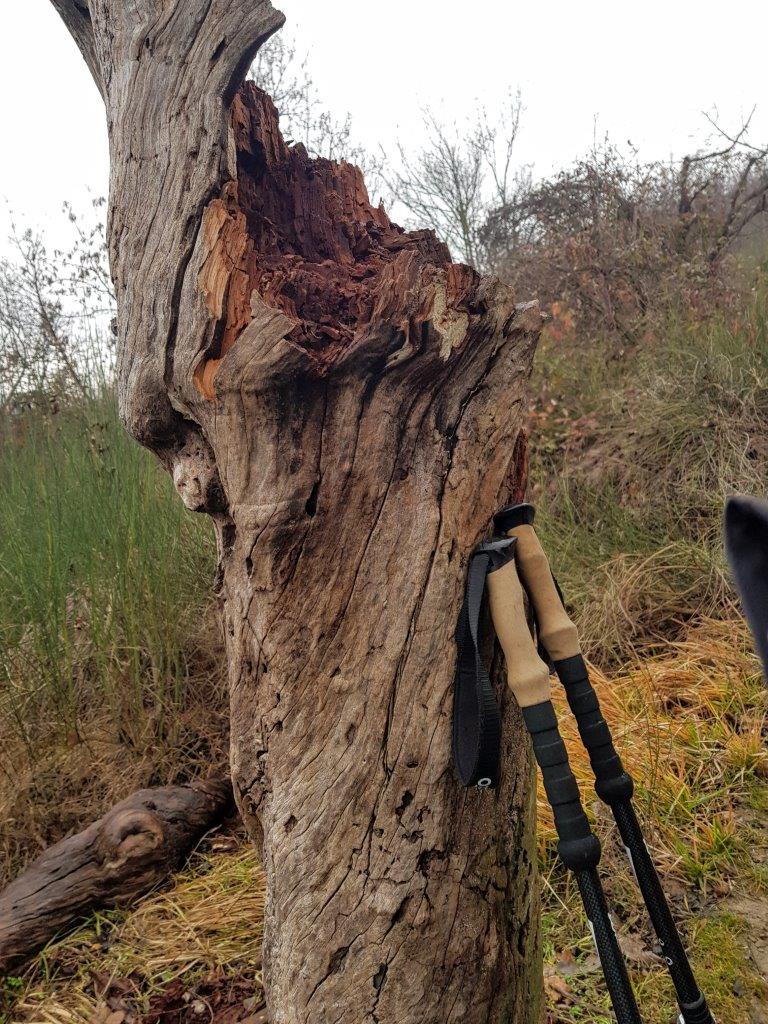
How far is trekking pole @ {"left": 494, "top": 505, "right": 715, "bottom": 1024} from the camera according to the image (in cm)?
135

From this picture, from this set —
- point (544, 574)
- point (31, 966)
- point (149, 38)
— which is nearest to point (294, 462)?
point (544, 574)

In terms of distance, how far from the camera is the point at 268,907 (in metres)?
1.56

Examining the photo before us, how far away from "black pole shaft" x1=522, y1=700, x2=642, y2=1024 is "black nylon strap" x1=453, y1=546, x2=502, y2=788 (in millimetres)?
70

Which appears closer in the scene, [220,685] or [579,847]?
[579,847]

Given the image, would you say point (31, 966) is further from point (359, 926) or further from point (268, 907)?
point (359, 926)

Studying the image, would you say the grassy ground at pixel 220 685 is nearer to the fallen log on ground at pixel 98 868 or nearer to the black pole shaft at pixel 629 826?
the fallen log on ground at pixel 98 868

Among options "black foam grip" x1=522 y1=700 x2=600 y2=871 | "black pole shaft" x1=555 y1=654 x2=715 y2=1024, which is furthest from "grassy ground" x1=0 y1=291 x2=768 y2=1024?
"black foam grip" x1=522 y1=700 x2=600 y2=871

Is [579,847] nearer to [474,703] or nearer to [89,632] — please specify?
[474,703]

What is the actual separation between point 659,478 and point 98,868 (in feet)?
12.4

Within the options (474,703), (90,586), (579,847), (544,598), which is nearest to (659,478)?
(90,586)

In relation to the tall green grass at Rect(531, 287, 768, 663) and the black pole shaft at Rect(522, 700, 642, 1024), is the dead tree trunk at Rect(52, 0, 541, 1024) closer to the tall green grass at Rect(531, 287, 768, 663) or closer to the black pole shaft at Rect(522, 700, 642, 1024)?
the black pole shaft at Rect(522, 700, 642, 1024)

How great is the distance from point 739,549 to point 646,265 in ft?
22.9

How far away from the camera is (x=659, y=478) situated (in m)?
4.72

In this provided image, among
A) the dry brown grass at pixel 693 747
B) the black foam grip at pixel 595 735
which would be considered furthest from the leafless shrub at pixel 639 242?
the black foam grip at pixel 595 735
